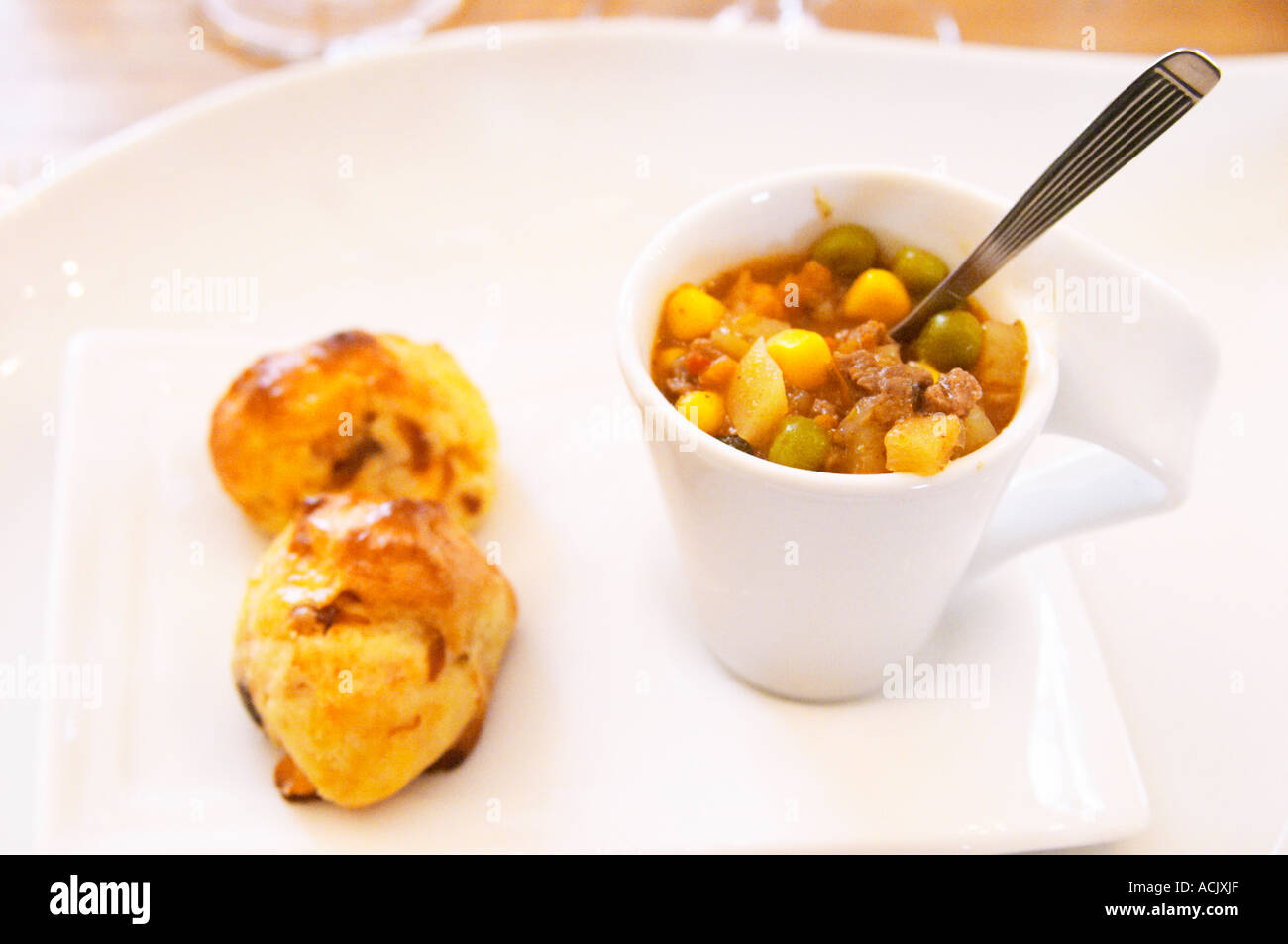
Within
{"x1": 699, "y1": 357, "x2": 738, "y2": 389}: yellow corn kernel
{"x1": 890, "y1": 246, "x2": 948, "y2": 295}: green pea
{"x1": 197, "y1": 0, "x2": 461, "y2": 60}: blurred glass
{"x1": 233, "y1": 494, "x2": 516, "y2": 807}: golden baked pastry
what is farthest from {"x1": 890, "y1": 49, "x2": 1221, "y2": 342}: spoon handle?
{"x1": 197, "y1": 0, "x2": 461, "y2": 60}: blurred glass

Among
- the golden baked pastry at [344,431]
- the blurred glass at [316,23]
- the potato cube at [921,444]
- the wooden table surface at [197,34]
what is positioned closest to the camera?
the potato cube at [921,444]

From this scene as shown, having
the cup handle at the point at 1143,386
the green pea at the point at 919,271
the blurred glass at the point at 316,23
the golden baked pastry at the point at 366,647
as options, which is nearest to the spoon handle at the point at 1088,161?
the green pea at the point at 919,271

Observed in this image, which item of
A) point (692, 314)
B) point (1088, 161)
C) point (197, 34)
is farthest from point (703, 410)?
point (197, 34)

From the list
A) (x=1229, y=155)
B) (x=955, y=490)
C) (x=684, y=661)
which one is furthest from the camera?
(x=1229, y=155)

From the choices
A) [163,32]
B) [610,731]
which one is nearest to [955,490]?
[610,731]

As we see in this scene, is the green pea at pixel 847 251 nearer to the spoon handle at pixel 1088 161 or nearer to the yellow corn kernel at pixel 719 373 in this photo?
the spoon handle at pixel 1088 161

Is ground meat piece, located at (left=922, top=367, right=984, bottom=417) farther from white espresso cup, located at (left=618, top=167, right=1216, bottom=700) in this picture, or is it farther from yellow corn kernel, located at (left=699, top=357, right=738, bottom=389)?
yellow corn kernel, located at (left=699, top=357, right=738, bottom=389)

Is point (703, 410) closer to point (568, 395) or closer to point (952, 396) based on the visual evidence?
point (952, 396)
